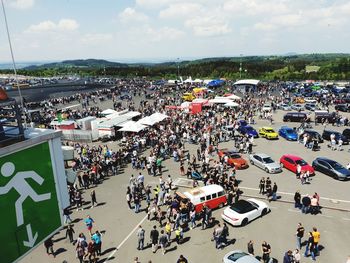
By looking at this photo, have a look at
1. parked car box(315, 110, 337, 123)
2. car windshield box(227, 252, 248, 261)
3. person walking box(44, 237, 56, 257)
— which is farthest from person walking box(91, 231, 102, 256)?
parked car box(315, 110, 337, 123)

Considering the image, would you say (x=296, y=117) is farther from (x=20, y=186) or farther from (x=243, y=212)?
(x=20, y=186)

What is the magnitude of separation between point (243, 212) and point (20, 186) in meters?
14.5

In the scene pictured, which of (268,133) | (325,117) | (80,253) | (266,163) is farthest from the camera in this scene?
(325,117)

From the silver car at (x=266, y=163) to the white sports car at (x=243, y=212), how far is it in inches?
270

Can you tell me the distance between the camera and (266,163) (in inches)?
1016

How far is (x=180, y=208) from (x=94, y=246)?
538 cm

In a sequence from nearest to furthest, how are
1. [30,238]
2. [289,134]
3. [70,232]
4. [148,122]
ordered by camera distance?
[30,238]
[70,232]
[289,134]
[148,122]

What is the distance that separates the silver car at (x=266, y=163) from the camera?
25266mm

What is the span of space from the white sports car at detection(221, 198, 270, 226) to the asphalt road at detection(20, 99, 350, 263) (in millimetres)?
343

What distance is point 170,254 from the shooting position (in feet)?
51.7

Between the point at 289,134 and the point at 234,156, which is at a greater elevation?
the point at 234,156

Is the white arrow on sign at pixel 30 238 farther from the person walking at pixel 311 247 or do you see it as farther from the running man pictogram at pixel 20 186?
the person walking at pixel 311 247

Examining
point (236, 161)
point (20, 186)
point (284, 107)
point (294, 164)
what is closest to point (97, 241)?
point (20, 186)

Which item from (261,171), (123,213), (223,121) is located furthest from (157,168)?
(223,121)
